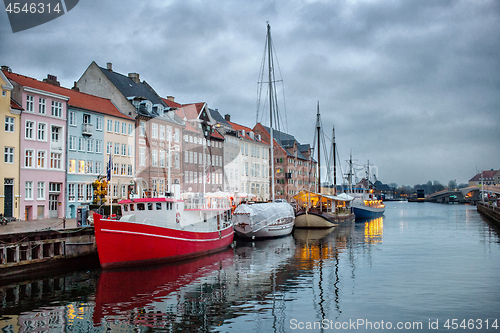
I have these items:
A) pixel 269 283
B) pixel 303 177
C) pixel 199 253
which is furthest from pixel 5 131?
pixel 303 177

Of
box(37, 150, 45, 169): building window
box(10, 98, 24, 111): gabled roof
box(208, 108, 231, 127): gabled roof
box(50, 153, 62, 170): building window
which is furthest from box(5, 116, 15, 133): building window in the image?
box(208, 108, 231, 127): gabled roof

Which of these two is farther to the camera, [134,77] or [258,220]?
→ [134,77]

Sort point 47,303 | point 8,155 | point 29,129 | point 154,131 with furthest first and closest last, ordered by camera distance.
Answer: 1. point 154,131
2. point 29,129
3. point 8,155
4. point 47,303

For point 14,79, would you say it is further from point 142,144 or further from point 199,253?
point 199,253

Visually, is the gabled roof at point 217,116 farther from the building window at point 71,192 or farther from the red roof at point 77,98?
the building window at point 71,192

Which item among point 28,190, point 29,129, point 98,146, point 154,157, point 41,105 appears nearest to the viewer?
point 28,190

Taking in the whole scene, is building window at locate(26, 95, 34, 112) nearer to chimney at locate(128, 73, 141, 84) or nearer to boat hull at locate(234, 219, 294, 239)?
boat hull at locate(234, 219, 294, 239)

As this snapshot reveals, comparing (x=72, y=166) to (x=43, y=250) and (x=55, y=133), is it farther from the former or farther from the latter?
(x=43, y=250)

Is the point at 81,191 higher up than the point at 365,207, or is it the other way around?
the point at 81,191

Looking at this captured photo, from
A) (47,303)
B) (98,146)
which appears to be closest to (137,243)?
(47,303)

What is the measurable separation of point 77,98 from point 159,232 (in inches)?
1104

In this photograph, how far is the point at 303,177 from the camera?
114m

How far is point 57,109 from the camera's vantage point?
151 feet

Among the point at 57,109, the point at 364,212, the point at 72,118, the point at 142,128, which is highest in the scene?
the point at 57,109
